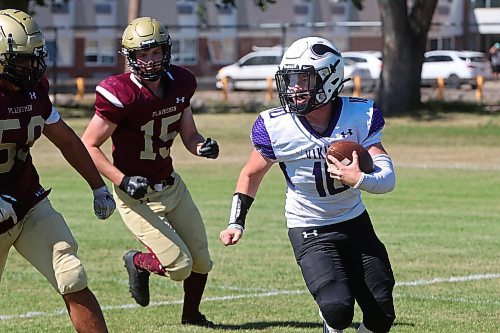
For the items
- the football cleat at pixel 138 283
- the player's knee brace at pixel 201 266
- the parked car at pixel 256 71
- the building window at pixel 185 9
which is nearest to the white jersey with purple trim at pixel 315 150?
the player's knee brace at pixel 201 266

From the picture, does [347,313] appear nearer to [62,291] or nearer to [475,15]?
[62,291]

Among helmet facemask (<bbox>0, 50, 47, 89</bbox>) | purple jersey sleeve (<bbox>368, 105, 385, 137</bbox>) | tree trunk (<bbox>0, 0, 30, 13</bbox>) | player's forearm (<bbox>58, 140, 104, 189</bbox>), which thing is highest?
helmet facemask (<bbox>0, 50, 47, 89</bbox>)

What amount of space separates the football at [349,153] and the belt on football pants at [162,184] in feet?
6.37

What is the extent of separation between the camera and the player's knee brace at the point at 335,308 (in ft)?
19.0

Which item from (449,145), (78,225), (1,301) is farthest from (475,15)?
(1,301)

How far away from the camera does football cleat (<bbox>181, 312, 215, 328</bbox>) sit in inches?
291

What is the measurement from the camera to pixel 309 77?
5996mm

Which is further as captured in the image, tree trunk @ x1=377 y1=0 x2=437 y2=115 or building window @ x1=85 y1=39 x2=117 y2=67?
building window @ x1=85 y1=39 x2=117 y2=67

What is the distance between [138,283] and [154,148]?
92 centimetres

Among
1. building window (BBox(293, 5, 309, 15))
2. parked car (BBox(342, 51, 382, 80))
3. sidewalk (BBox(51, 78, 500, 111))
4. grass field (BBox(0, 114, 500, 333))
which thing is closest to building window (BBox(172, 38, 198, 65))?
sidewalk (BBox(51, 78, 500, 111))

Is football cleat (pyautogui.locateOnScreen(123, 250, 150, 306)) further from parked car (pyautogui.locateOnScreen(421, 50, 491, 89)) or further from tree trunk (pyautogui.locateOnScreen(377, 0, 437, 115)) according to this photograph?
parked car (pyautogui.locateOnScreen(421, 50, 491, 89))

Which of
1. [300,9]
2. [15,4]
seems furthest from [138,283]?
[300,9]

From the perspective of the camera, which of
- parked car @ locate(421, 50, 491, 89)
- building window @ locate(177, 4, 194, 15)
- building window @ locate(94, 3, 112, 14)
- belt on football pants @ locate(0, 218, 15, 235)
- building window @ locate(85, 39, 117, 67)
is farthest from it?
building window @ locate(177, 4, 194, 15)

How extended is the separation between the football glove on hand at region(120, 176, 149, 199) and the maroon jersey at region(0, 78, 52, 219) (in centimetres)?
94
